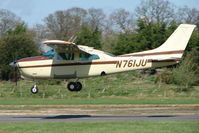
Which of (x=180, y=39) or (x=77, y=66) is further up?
(x=180, y=39)

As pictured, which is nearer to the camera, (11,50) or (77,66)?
(77,66)

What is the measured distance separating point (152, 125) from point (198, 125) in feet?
7.23

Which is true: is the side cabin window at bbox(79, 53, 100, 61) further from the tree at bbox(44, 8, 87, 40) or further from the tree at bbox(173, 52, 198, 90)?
the tree at bbox(44, 8, 87, 40)

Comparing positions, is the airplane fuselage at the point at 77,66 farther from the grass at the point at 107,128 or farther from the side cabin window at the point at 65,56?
the grass at the point at 107,128

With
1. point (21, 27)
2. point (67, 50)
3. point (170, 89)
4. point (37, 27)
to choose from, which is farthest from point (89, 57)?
point (37, 27)

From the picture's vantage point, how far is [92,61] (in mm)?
26203

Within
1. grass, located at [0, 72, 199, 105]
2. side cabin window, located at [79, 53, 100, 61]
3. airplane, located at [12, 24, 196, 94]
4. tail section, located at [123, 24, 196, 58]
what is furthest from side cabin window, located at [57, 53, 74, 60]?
grass, located at [0, 72, 199, 105]

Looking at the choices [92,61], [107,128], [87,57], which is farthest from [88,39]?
[107,128]

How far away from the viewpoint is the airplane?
25.8 m

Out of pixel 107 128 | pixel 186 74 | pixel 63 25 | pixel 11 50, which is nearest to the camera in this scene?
pixel 107 128

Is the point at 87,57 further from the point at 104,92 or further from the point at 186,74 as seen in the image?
the point at 186,74

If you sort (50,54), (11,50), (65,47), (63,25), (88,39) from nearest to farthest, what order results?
(65,47) → (50,54) → (11,50) → (88,39) → (63,25)

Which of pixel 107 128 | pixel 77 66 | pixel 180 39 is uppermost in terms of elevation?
pixel 180 39

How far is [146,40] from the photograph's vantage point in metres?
60.0
